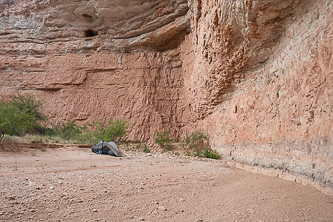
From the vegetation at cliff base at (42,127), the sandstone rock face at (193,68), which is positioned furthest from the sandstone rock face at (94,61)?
the vegetation at cliff base at (42,127)

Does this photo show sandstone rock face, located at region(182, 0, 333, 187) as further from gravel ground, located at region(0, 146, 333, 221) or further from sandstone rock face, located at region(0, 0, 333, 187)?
gravel ground, located at region(0, 146, 333, 221)

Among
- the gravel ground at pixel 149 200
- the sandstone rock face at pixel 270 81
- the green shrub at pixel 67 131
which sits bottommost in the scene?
the green shrub at pixel 67 131

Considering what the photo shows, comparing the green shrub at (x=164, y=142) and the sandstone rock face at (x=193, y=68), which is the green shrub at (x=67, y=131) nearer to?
the sandstone rock face at (x=193, y=68)

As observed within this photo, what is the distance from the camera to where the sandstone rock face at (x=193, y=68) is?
4.68 meters

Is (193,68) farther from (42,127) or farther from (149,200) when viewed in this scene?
(149,200)

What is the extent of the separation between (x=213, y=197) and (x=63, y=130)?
1327 centimetres

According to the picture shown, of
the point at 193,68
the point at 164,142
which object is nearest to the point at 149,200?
the point at 164,142

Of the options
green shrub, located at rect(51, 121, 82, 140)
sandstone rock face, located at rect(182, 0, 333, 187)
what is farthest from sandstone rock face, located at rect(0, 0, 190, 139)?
sandstone rock face, located at rect(182, 0, 333, 187)

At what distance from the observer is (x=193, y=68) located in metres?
14.0

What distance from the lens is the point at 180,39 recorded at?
15758mm

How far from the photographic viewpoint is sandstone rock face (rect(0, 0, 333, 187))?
4.68 m

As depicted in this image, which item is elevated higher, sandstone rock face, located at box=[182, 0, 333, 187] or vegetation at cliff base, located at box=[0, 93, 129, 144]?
sandstone rock face, located at box=[182, 0, 333, 187]

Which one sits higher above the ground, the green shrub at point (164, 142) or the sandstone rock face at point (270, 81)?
the sandstone rock face at point (270, 81)

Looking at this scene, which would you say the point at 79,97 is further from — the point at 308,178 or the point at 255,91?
the point at 308,178
